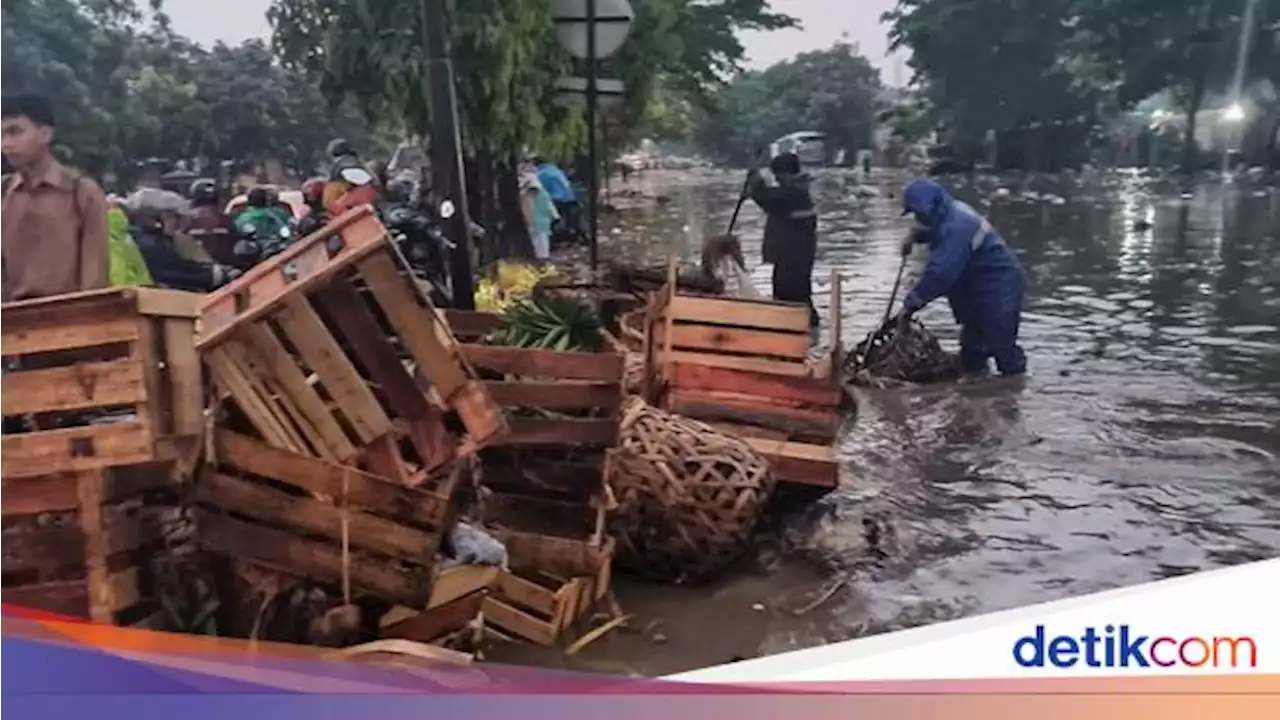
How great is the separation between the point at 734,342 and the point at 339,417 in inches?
50.5

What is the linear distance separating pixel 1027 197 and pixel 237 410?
1.41 metres

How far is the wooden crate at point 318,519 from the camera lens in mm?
2279

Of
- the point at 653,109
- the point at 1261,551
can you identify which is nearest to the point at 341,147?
the point at 653,109

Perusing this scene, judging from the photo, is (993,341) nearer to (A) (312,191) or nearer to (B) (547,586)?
(B) (547,586)

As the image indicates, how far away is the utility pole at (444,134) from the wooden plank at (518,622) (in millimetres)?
657

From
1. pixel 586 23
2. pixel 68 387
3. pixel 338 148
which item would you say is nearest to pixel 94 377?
pixel 68 387

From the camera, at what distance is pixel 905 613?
233cm

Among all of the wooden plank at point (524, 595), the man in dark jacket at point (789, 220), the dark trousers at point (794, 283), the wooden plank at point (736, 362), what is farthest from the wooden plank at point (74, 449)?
the wooden plank at point (736, 362)

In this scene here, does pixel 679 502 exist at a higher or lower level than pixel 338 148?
lower

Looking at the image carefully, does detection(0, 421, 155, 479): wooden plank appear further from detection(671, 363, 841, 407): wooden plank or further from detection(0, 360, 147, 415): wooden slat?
detection(671, 363, 841, 407): wooden plank

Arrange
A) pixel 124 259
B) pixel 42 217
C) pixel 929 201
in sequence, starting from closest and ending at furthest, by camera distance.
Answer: pixel 42 217, pixel 124 259, pixel 929 201

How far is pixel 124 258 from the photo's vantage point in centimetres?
214

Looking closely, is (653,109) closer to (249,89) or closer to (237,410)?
(249,89)

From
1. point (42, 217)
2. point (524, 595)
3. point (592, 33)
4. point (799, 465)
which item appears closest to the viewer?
point (42, 217)
